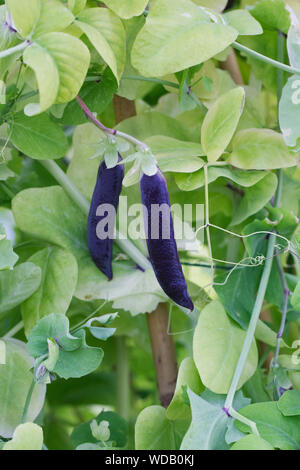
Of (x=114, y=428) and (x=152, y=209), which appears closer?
(x=152, y=209)

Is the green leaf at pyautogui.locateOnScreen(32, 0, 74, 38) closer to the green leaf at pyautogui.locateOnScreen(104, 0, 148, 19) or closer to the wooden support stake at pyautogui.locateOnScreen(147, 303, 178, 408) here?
the green leaf at pyautogui.locateOnScreen(104, 0, 148, 19)

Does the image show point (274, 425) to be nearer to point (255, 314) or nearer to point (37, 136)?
point (255, 314)

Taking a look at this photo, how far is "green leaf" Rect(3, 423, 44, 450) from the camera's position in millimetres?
289

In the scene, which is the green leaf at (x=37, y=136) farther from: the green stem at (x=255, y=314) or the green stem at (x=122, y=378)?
the green stem at (x=122, y=378)

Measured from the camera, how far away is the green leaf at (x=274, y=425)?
0.32 meters

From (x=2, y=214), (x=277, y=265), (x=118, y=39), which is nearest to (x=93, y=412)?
(x=2, y=214)

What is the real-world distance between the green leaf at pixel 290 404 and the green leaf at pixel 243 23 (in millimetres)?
225

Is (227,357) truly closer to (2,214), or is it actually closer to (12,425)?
(12,425)

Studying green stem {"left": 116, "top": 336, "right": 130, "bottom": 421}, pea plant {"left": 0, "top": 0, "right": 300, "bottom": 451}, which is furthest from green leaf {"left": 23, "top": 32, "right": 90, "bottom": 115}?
green stem {"left": 116, "top": 336, "right": 130, "bottom": 421}

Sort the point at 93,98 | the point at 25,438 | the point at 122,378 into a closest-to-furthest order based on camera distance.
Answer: the point at 25,438 → the point at 93,98 → the point at 122,378

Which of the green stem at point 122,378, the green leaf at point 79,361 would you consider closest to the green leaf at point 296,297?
the green leaf at point 79,361

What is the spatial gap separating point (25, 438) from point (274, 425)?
0.14 metres

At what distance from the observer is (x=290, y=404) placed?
0.34 meters

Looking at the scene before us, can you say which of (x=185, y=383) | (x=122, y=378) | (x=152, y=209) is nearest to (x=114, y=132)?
(x=152, y=209)
